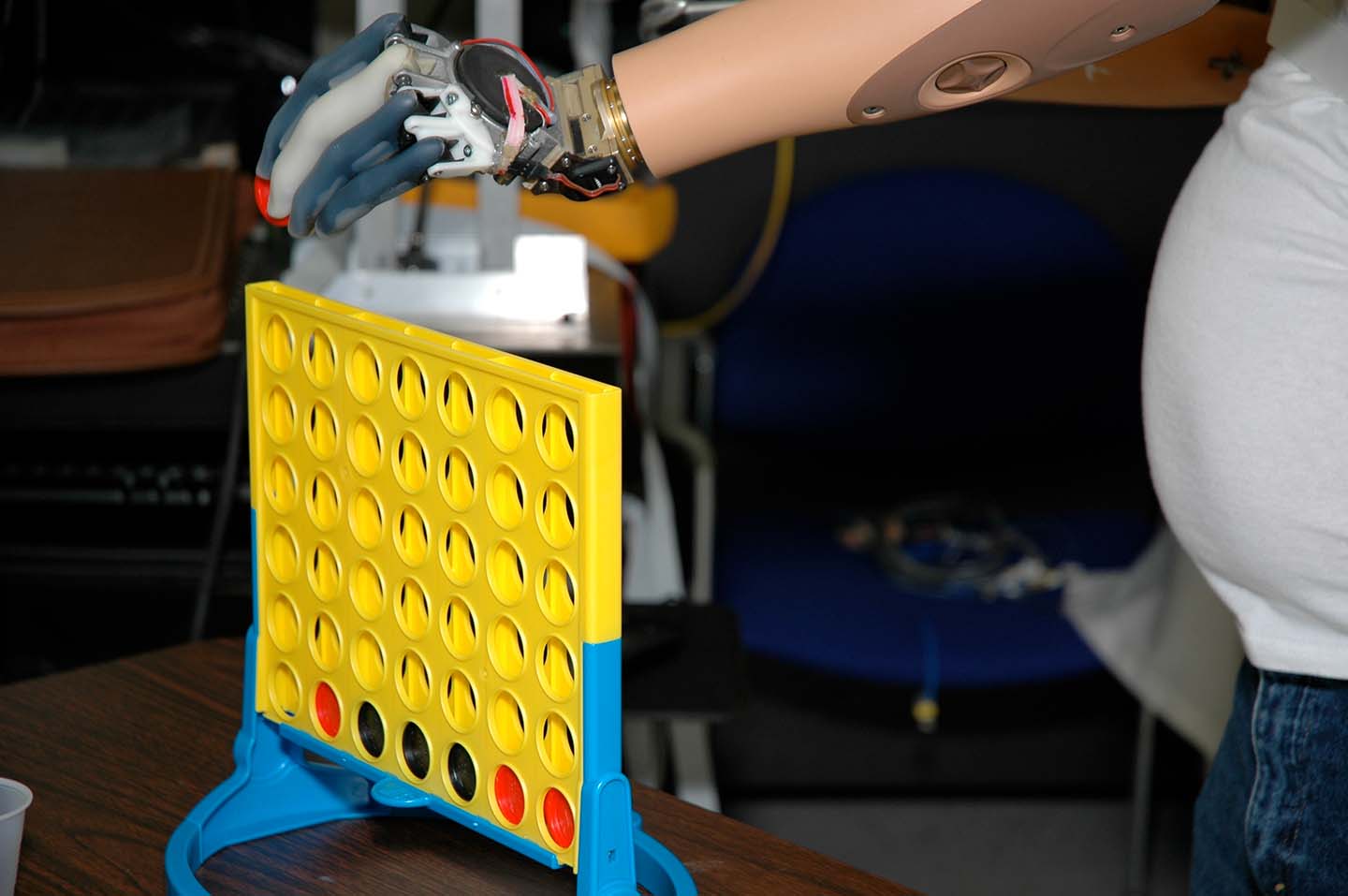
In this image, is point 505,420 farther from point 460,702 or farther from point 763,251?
point 763,251

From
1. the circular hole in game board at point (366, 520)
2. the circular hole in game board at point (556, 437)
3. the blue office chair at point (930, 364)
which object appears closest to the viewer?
the circular hole in game board at point (556, 437)

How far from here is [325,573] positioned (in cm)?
68

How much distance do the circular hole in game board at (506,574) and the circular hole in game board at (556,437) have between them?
0.05 meters

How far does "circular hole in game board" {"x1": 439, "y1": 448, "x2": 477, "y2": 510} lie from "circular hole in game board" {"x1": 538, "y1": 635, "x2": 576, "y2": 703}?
0.07 meters

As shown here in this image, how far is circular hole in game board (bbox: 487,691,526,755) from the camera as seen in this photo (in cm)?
61

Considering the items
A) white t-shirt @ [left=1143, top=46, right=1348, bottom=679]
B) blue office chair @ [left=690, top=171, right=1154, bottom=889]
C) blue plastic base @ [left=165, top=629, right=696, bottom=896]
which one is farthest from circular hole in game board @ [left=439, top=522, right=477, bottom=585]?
blue office chair @ [left=690, top=171, right=1154, bottom=889]

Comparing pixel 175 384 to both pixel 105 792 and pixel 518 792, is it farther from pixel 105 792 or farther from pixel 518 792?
pixel 518 792

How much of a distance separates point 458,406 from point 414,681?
13 centimetres

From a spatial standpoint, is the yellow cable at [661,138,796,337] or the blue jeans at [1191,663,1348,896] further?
the yellow cable at [661,138,796,337]

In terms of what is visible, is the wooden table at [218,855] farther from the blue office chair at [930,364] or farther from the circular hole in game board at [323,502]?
the blue office chair at [930,364]

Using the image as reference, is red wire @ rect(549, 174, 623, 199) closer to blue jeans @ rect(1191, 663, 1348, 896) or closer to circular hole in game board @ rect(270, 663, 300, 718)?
circular hole in game board @ rect(270, 663, 300, 718)

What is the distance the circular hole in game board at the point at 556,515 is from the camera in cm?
55

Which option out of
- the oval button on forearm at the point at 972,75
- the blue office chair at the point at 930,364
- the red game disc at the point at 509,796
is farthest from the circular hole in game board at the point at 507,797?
the blue office chair at the point at 930,364

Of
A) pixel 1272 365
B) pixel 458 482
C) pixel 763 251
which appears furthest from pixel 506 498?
pixel 763 251
